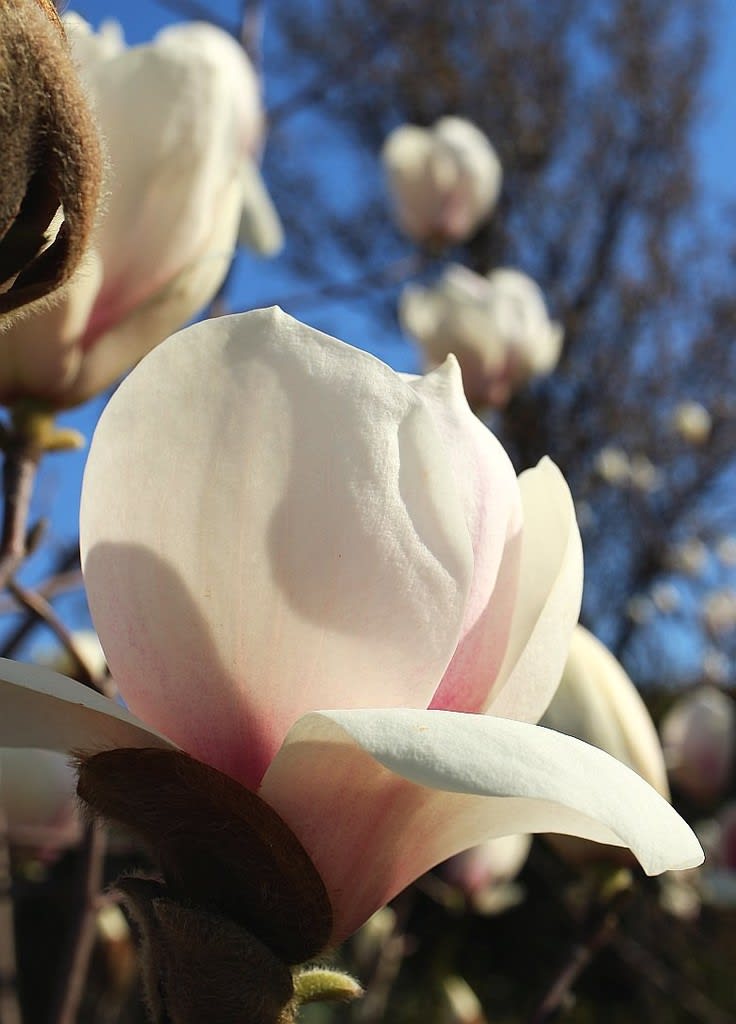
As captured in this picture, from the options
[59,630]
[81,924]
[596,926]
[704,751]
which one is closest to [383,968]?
[704,751]

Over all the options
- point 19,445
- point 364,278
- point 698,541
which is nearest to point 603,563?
point 698,541

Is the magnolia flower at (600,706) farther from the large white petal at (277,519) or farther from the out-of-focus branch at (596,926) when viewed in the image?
the large white petal at (277,519)

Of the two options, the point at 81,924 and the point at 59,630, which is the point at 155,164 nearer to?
the point at 59,630

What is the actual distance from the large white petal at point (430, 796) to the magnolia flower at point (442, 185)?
2093mm

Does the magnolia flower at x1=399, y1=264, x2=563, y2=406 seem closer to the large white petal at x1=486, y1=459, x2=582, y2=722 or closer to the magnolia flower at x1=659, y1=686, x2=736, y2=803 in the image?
the magnolia flower at x1=659, y1=686, x2=736, y2=803

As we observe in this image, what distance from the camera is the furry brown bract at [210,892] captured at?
0.32 metres

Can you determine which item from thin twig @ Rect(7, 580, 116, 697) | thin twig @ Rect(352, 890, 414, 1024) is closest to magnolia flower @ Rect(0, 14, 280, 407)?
thin twig @ Rect(7, 580, 116, 697)

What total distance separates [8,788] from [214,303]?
1.58 ft

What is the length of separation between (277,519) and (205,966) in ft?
0.42

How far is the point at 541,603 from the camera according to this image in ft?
1.19

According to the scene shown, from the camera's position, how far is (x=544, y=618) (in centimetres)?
34

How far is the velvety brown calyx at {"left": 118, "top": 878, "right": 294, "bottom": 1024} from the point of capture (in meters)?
0.32

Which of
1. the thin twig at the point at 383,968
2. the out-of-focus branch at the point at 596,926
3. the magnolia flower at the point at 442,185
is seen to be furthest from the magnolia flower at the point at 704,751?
the out-of-focus branch at the point at 596,926

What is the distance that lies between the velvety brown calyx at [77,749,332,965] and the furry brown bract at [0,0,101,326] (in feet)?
0.44
